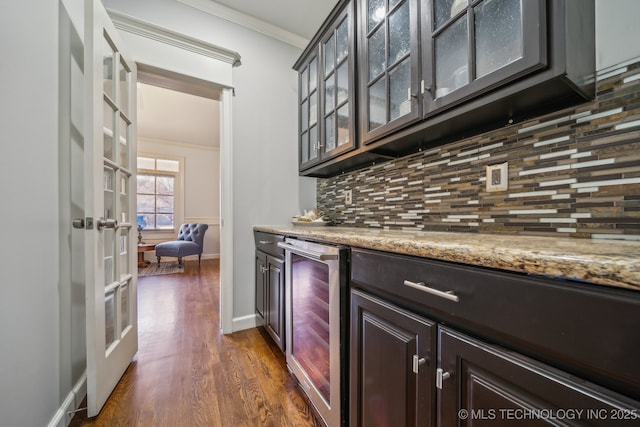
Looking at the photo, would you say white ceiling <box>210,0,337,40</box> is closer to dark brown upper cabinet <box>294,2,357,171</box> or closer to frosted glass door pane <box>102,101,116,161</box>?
dark brown upper cabinet <box>294,2,357,171</box>

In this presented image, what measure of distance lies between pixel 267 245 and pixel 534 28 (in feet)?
5.58

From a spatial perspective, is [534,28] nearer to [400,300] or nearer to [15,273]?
[400,300]

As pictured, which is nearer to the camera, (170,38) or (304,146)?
(170,38)

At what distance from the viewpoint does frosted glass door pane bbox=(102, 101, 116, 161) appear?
4.51 feet

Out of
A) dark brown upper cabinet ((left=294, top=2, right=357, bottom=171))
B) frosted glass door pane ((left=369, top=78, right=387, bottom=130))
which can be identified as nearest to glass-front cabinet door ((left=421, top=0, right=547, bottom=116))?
frosted glass door pane ((left=369, top=78, right=387, bottom=130))

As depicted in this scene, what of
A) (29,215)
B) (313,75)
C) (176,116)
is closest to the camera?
(29,215)

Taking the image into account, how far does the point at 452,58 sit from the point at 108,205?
1.88 m

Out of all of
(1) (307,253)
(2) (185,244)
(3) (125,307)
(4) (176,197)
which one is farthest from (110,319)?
(4) (176,197)

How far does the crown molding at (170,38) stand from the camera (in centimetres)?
167

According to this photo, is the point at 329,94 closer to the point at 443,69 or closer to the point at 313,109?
the point at 313,109

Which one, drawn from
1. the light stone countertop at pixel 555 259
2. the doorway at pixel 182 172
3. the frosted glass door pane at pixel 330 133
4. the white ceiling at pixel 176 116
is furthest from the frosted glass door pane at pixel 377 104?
the doorway at pixel 182 172

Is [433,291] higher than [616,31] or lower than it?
lower

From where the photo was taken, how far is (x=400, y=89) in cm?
122

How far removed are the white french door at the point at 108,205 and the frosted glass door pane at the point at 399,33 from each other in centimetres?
142
